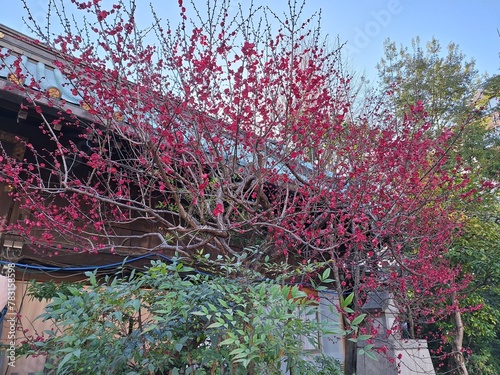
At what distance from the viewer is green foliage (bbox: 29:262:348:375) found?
1.83 meters

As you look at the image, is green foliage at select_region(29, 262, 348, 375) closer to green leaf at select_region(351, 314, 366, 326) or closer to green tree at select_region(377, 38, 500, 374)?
green leaf at select_region(351, 314, 366, 326)

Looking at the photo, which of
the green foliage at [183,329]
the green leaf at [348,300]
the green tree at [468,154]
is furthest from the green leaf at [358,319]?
the green tree at [468,154]

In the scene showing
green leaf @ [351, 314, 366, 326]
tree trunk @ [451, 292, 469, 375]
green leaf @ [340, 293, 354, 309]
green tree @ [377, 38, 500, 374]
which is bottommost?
tree trunk @ [451, 292, 469, 375]

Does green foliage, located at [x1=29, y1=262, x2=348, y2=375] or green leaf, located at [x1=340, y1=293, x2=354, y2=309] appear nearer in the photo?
green foliage, located at [x1=29, y1=262, x2=348, y2=375]

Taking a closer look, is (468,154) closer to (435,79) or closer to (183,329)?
(435,79)

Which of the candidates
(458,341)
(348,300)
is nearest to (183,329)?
(348,300)

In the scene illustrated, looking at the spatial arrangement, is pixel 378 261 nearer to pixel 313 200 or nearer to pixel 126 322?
pixel 313 200

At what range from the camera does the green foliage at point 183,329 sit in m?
1.83

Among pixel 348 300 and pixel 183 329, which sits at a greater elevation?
pixel 348 300

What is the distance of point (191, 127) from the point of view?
13.4 feet

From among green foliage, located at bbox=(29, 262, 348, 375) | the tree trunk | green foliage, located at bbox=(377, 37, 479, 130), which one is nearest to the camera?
green foliage, located at bbox=(29, 262, 348, 375)

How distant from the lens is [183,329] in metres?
2.02

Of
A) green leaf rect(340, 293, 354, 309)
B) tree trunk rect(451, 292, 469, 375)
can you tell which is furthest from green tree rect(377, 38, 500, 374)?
green leaf rect(340, 293, 354, 309)

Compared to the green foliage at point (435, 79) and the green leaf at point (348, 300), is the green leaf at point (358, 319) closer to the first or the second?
the green leaf at point (348, 300)
